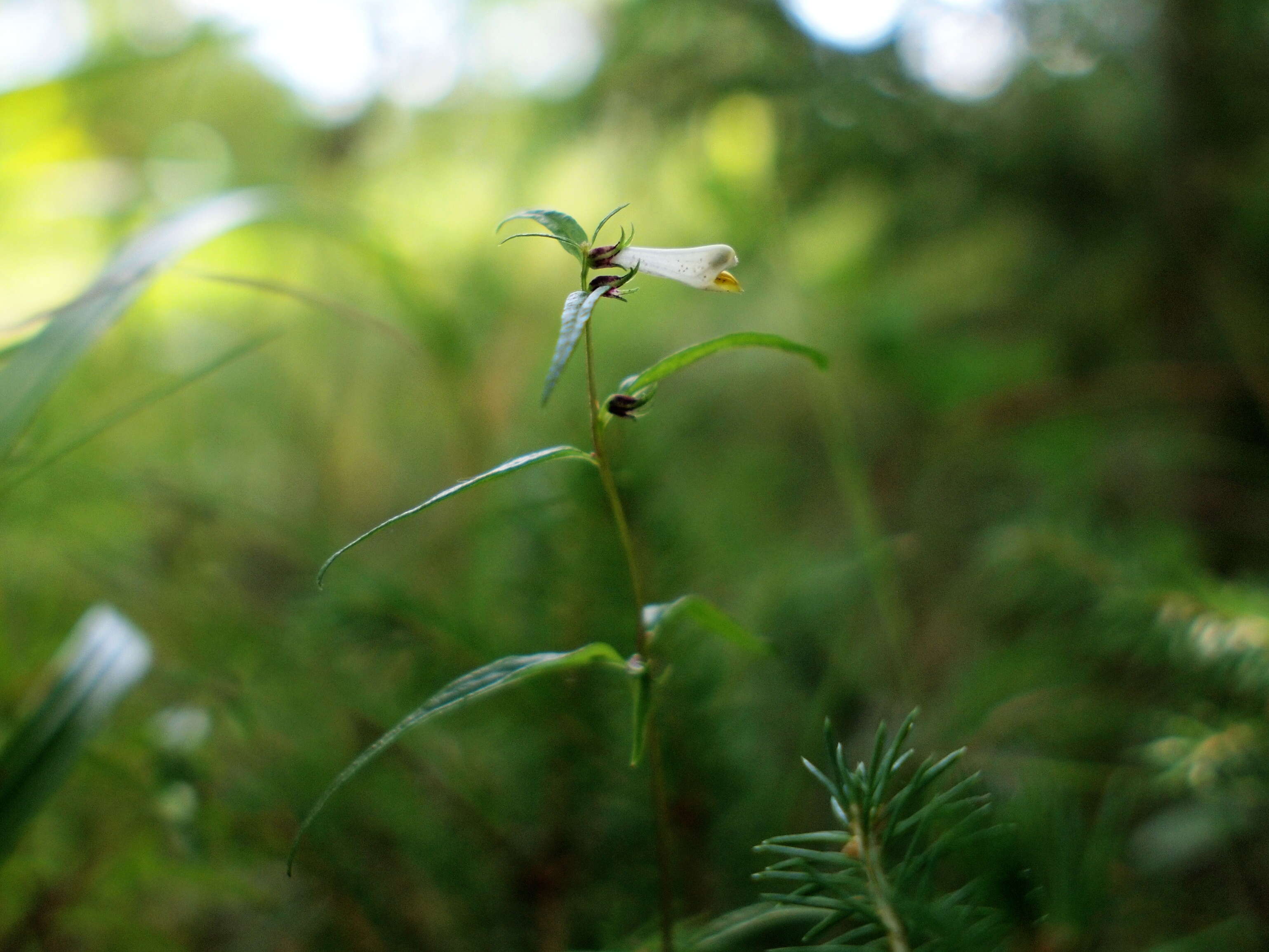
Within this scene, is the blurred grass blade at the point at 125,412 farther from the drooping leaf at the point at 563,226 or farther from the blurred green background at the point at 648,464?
the drooping leaf at the point at 563,226

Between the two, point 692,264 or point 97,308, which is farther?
point 97,308

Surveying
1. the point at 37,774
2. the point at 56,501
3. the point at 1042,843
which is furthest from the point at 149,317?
the point at 1042,843

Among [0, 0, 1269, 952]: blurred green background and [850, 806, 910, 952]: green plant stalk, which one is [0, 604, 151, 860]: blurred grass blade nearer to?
[0, 0, 1269, 952]: blurred green background

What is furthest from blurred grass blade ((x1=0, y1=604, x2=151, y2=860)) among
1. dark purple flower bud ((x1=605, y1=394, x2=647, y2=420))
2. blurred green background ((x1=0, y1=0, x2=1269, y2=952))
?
dark purple flower bud ((x1=605, y1=394, x2=647, y2=420))

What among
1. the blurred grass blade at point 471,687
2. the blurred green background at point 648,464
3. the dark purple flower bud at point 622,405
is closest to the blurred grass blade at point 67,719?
the blurred green background at point 648,464

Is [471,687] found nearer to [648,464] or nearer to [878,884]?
[878,884]

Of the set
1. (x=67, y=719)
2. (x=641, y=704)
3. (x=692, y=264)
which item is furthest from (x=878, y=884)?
(x=67, y=719)

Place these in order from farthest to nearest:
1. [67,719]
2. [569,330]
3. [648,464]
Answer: [648,464] < [67,719] < [569,330]
